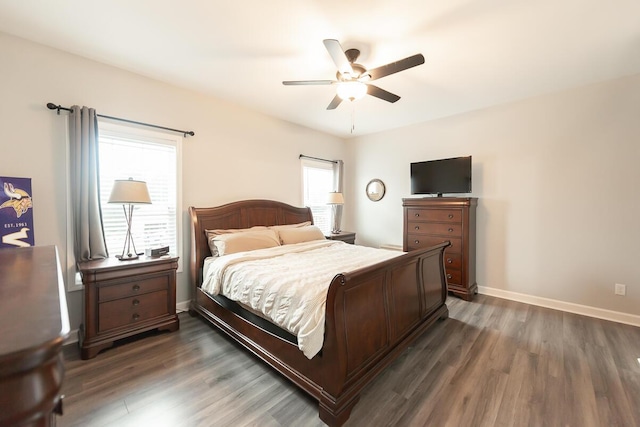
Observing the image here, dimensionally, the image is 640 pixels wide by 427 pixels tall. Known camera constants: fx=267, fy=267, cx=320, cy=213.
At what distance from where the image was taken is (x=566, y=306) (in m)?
3.29

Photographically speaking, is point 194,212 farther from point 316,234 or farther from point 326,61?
point 326,61

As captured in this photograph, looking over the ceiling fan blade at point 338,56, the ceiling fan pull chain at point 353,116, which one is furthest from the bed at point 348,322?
the ceiling fan pull chain at point 353,116

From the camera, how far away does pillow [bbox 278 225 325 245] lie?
361 cm

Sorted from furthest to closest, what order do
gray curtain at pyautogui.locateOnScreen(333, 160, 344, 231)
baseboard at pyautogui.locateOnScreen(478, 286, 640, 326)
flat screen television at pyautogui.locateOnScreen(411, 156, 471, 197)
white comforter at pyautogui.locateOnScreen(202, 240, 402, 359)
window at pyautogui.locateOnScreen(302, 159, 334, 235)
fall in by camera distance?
gray curtain at pyautogui.locateOnScreen(333, 160, 344, 231)
window at pyautogui.locateOnScreen(302, 159, 334, 235)
flat screen television at pyautogui.locateOnScreen(411, 156, 471, 197)
baseboard at pyautogui.locateOnScreen(478, 286, 640, 326)
white comforter at pyautogui.locateOnScreen(202, 240, 402, 359)

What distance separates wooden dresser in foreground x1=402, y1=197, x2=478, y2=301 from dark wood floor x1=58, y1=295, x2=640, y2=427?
1.03 metres

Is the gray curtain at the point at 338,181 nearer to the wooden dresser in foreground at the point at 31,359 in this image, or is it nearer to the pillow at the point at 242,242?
the pillow at the point at 242,242

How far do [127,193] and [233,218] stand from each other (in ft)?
4.30

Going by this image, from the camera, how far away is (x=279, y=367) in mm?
1960

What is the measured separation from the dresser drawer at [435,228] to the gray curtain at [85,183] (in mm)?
3898

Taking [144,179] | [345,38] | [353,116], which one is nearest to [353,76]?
[345,38]

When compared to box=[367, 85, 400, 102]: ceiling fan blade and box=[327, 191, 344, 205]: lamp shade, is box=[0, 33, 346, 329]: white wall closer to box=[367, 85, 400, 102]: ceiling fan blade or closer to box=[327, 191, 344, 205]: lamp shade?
box=[327, 191, 344, 205]: lamp shade

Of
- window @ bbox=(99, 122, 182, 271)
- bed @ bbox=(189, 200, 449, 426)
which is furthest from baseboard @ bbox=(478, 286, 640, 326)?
window @ bbox=(99, 122, 182, 271)

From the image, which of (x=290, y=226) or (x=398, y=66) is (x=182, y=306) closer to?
(x=290, y=226)

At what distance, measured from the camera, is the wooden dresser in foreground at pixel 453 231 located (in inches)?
143
